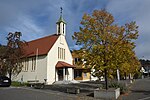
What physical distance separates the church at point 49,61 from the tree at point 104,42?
52.1 feet

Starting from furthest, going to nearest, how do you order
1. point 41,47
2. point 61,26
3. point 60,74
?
1. point 61,26
2. point 41,47
3. point 60,74

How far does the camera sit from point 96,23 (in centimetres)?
1625

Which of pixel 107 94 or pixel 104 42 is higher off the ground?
pixel 104 42

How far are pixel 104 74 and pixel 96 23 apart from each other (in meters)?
4.57

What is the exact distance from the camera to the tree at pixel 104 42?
49.3 feet

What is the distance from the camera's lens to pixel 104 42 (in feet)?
51.6

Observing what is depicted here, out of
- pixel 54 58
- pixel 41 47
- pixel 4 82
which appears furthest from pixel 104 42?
pixel 41 47

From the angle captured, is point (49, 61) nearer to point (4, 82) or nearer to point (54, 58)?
point (54, 58)

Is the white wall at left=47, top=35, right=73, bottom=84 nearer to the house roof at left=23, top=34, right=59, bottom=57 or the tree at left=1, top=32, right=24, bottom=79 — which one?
the house roof at left=23, top=34, right=59, bottom=57

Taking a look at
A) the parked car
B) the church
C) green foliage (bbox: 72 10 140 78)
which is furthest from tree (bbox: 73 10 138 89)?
the church

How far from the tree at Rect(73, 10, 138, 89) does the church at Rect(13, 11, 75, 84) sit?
15.9 m

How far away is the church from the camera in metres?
31.8

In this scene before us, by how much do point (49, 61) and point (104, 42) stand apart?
58.1 feet

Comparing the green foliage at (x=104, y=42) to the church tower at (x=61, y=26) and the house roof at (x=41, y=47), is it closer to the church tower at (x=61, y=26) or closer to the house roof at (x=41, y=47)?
the house roof at (x=41, y=47)
